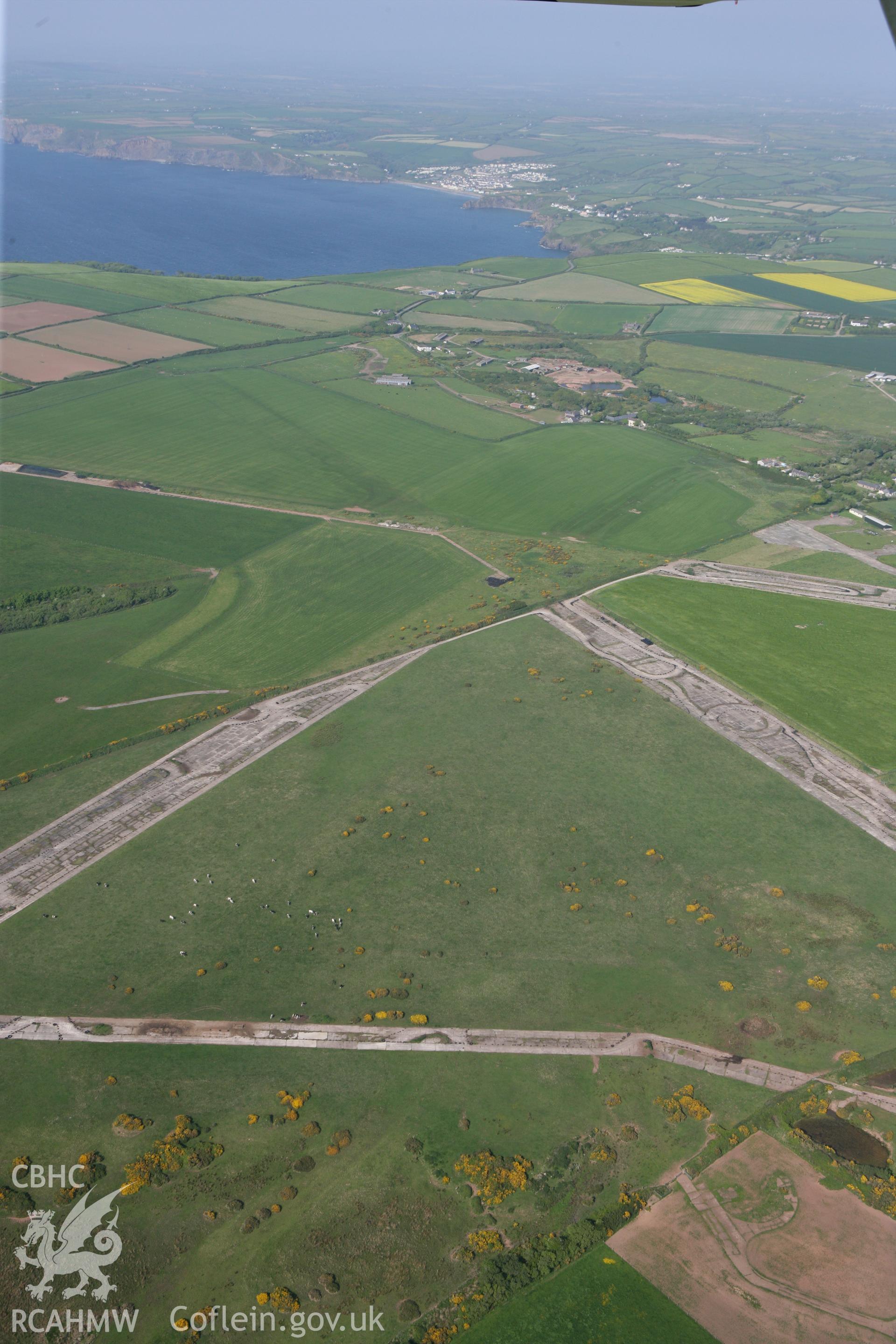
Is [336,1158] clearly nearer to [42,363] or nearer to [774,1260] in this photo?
[774,1260]

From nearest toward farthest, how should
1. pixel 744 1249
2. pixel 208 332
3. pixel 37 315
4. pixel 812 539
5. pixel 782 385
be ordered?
1. pixel 744 1249
2. pixel 812 539
3. pixel 782 385
4. pixel 37 315
5. pixel 208 332

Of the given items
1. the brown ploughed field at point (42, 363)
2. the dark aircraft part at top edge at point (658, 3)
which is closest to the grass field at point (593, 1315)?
the dark aircraft part at top edge at point (658, 3)

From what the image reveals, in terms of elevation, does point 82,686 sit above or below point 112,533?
below

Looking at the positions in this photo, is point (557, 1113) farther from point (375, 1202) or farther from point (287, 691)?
point (287, 691)

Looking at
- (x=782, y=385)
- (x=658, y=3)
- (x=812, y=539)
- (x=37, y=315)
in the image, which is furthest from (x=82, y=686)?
(x=782, y=385)

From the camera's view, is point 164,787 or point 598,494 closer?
point 164,787

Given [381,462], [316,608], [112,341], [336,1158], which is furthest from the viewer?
[112,341]
